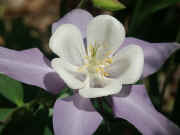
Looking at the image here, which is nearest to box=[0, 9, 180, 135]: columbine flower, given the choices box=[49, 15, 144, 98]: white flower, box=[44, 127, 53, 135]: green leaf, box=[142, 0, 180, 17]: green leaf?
box=[49, 15, 144, 98]: white flower

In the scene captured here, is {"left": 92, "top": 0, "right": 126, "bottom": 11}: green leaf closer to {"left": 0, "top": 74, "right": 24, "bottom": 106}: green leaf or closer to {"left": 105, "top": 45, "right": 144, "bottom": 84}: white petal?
{"left": 105, "top": 45, "right": 144, "bottom": 84}: white petal

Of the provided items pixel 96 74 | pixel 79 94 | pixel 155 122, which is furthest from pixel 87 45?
pixel 155 122

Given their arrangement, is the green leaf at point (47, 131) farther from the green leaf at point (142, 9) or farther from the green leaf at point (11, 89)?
the green leaf at point (142, 9)

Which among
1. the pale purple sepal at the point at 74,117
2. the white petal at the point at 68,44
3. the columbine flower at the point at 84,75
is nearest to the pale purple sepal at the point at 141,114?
the columbine flower at the point at 84,75

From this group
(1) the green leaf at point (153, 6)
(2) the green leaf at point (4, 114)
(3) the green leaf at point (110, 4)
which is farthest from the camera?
(1) the green leaf at point (153, 6)

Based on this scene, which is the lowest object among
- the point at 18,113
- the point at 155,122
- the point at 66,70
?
the point at 18,113

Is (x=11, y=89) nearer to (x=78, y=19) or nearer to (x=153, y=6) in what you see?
(x=78, y=19)

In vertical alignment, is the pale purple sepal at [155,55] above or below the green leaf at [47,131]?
above

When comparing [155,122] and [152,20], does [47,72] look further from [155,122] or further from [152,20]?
[152,20]
